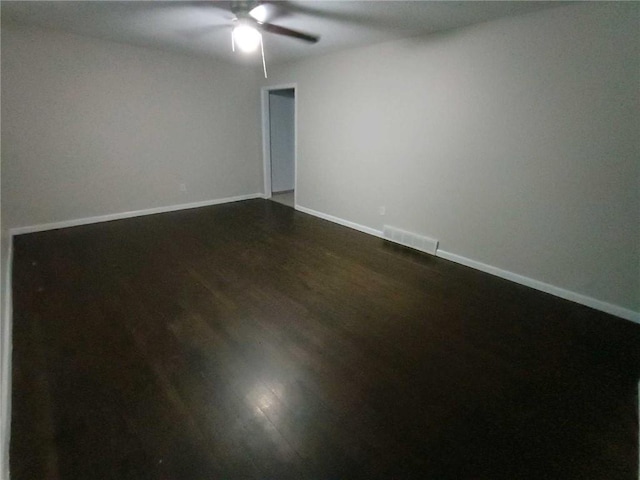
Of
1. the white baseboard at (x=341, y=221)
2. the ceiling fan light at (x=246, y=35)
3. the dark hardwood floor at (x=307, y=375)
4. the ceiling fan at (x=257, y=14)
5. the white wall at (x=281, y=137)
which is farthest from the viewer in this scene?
the white wall at (x=281, y=137)

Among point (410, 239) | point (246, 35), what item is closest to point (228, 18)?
point (246, 35)

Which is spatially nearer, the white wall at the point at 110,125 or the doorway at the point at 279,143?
the white wall at the point at 110,125

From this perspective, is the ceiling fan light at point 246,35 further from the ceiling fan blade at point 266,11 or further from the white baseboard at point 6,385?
the white baseboard at point 6,385

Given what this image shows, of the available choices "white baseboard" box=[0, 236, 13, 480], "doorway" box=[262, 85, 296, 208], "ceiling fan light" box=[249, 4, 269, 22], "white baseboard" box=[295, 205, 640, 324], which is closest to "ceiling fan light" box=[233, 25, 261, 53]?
"ceiling fan light" box=[249, 4, 269, 22]

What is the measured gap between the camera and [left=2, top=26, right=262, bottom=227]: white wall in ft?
11.2

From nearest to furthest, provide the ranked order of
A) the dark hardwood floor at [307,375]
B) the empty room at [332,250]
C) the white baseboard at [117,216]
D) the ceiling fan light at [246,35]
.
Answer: the dark hardwood floor at [307,375] < the empty room at [332,250] < the ceiling fan light at [246,35] < the white baseboard at [117,216]

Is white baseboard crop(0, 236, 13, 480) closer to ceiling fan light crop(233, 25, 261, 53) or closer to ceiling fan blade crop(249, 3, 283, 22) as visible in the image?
ceiling fan light crop(233, 25, 261, 53)

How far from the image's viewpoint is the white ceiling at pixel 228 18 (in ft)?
7.91

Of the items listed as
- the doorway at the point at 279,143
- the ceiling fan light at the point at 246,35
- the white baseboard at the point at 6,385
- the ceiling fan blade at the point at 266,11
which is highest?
the ceiling fan blade at the point at 266,11

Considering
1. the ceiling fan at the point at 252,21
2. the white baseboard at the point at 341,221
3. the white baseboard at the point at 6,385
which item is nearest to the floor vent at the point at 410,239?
the white baseboard at the point at 341,221

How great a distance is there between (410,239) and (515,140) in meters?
1.47

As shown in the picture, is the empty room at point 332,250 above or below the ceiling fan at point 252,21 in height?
below

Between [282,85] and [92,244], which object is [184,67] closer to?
[282,85]

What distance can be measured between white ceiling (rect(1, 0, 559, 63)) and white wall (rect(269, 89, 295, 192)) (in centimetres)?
203
